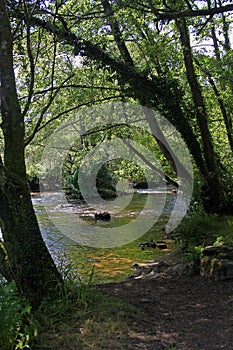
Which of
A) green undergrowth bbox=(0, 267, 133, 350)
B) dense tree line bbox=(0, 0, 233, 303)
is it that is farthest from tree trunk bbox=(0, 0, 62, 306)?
dense tree line bbox=(0, 0, 233, 303)

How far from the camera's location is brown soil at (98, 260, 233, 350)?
10.9 feet

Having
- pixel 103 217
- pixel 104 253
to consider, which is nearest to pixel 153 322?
pixel 104 253

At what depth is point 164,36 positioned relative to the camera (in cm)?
909

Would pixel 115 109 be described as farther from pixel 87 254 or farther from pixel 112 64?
pixel 87 254

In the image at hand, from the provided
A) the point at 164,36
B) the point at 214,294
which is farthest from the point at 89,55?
the point at 214,294

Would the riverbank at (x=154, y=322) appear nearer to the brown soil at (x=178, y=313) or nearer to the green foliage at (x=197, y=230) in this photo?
the brown soil at (x=178, y=313)

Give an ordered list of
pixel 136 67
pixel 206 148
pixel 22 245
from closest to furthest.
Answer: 1. pixel 22 245
2. pixel 136 67
3. pixel 206 148

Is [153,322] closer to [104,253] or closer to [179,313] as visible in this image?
[179,313]

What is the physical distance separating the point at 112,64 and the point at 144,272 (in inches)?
191

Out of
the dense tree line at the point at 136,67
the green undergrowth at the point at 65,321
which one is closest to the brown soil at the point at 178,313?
the green undergrowth at the point at 65,321

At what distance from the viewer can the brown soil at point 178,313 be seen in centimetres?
332

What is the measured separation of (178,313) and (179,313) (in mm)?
11

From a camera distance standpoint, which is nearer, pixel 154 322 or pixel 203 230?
pixel 154 322

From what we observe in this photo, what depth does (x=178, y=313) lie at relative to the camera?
4.12m
